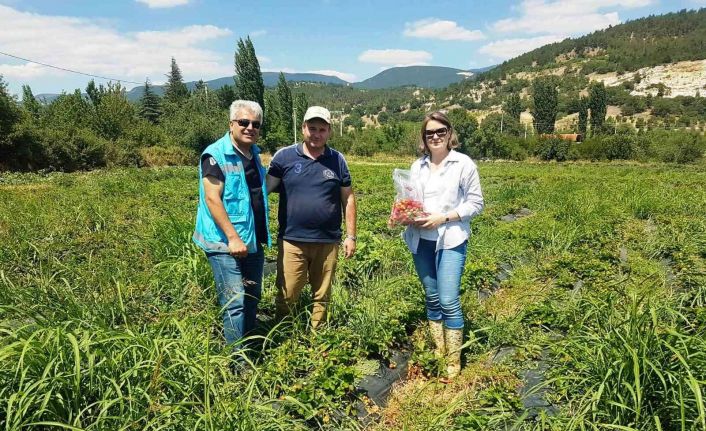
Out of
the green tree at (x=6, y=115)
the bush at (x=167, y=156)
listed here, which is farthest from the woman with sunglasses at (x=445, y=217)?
the bush at (x=167, y=156)

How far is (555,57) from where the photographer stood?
173m

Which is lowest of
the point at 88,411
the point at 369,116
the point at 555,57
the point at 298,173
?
the point at 88,411

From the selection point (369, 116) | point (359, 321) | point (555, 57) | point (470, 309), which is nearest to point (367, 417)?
point (359, 321)

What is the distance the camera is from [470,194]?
10.2 ft

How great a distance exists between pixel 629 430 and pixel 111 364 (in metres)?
2.65

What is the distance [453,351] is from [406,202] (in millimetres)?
1313

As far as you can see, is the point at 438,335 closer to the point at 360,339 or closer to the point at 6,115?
the point at 360,339

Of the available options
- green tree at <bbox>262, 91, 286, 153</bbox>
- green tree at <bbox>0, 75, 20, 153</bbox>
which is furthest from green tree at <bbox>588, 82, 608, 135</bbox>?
green tree at <bbox>0, 75, 20, 153</bbox>

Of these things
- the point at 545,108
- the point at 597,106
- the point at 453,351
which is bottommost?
the point at 453,351

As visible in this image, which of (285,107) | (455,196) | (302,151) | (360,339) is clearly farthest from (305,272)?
(285,107)

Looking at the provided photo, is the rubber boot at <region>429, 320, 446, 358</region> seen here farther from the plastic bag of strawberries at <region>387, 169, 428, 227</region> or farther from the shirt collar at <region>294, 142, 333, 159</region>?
the shirt collar at <region>294, 142, 333, 159</region>

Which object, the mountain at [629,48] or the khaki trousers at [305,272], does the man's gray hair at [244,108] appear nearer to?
the khaki trousers at [305,272]

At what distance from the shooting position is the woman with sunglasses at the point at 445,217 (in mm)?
3092

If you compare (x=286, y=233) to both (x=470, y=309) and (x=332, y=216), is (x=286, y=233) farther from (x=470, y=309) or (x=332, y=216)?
(x=470, y=309)
